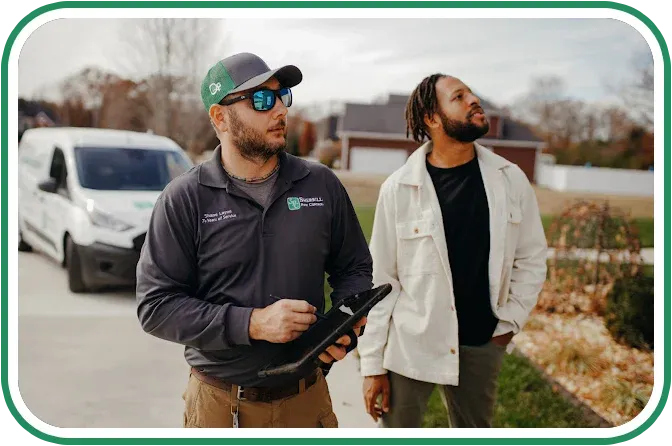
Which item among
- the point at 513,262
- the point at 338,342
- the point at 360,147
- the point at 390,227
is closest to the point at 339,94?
the point at 360,147

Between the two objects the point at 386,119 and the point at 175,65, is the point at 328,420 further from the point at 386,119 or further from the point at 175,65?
the point at 175,65

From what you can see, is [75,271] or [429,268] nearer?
[429,268]

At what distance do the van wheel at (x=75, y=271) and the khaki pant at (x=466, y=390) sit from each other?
7.28ft

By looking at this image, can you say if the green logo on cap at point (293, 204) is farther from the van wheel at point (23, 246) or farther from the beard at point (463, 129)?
the van wheel at point (23, 246)

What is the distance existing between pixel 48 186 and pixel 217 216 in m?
2.22

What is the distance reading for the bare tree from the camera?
3053 mm

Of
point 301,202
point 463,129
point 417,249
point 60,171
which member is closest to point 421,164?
point 463,129

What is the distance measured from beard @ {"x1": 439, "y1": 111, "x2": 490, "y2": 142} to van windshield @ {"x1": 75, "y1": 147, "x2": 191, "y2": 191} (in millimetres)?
1900

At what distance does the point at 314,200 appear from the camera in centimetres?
211

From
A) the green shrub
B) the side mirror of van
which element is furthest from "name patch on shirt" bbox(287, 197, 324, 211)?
the green shrub

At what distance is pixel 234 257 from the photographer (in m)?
2.04

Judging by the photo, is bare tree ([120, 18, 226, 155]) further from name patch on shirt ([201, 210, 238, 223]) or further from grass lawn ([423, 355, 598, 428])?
grass lawn ([423, 355, 598, 428])

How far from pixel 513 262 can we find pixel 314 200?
96cm
